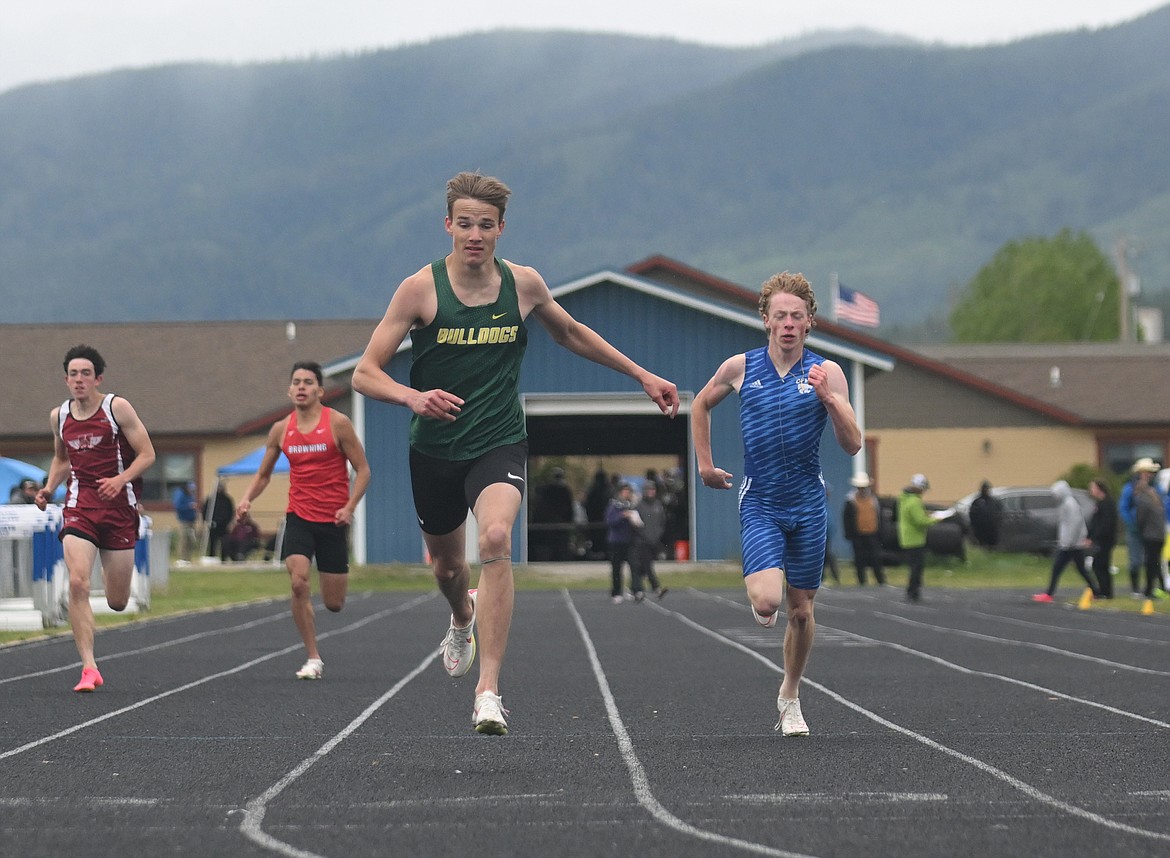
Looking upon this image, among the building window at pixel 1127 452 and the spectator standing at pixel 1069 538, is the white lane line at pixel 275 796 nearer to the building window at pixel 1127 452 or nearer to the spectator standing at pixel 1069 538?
the spectator standing at pixel 1069 538

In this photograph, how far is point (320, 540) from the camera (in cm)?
1229

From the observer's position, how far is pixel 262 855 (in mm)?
5672

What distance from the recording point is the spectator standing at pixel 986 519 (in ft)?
119

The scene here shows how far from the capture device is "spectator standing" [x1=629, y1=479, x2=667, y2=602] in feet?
83.7

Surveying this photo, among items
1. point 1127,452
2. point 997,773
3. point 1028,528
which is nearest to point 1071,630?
point 997,773

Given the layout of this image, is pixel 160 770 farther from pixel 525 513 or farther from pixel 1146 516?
pixel 525 513

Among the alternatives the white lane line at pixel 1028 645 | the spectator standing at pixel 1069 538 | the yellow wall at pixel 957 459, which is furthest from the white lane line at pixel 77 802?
the yellow wall at pixel 957 459

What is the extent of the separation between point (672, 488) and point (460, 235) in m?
34.3

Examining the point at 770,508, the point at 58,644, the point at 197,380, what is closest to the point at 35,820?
the point at 770,508

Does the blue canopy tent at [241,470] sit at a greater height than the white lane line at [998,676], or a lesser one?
greater

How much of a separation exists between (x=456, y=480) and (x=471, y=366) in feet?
1.76

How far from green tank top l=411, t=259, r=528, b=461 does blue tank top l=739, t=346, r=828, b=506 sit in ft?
3.89

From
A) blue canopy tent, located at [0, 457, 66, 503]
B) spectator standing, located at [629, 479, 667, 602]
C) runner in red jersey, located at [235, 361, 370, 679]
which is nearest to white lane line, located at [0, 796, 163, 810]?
runner in red jersey, located at [235, 361, 370, 679]

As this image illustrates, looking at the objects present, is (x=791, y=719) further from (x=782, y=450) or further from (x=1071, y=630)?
(x=1071, y=630)
